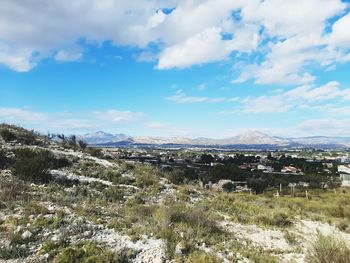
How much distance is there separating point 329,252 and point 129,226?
19.6ft

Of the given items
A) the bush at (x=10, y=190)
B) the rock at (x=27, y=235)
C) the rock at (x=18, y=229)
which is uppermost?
the bush at (x=10, y=190)

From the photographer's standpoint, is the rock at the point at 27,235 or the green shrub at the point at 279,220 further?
the green shrub at the point at 279,220

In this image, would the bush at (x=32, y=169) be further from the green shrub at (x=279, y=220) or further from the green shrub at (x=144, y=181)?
the green shrub at (x=279, y=220)

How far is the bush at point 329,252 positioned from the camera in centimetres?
892

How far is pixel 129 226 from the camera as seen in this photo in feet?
38.9

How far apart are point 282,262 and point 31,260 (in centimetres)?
690

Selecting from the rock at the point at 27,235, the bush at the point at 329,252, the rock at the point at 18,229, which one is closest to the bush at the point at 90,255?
the rock at the point at 27,235

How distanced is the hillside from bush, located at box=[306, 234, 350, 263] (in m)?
0.02

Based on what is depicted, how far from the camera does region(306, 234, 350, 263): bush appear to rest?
29.3 feet

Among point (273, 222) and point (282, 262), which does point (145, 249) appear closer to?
point (282, 262)

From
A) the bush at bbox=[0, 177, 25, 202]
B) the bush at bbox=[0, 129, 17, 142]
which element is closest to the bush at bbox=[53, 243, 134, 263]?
the bush at bbox=[0, 177, 25, 202]

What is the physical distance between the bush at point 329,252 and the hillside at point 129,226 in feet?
0.08

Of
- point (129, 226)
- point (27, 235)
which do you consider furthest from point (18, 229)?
point (129, 226)

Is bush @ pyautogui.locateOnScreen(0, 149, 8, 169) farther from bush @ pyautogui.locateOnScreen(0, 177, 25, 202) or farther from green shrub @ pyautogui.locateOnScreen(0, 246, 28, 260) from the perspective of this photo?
green shrub @ pyautogui.locateOnScreen(0, 246, 28, 260)
